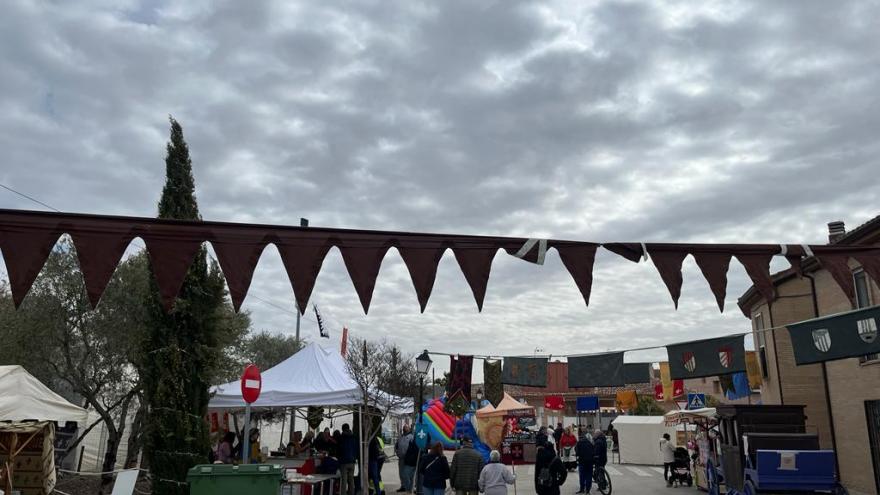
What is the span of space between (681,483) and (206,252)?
1628cm

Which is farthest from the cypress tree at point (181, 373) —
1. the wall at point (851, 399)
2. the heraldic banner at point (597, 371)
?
the wall at point (851, 399)

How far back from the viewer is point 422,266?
6316 mm

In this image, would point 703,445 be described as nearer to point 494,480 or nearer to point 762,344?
point 762,344

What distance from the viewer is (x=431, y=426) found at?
64.1 feet

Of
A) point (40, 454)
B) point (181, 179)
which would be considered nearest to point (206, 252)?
point (181, 179)

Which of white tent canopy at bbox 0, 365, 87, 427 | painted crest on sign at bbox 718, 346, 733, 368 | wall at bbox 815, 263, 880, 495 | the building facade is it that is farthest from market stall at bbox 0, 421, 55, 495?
wall at bbox 815, 263, 880, 495

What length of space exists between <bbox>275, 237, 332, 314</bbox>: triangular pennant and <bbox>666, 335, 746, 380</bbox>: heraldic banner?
10248mm

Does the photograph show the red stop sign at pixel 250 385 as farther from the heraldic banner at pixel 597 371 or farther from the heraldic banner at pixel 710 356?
the heraldic banner at pixel 597 371

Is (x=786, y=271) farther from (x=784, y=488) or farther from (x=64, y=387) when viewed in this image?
(x=64, y=387)

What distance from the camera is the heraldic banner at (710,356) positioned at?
14.3 metres

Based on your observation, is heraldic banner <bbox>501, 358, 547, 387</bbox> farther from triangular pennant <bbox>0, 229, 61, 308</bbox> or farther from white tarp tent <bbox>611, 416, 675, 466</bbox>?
white tarp tent <bbox>611, 416, 675, 466</bbox>

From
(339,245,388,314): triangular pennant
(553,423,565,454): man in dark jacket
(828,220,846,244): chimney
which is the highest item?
(828,220,846,244): chimney

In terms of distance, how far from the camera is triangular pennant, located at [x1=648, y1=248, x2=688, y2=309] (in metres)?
6.94

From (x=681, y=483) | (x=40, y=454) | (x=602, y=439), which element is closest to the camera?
(x=40, y=454)
